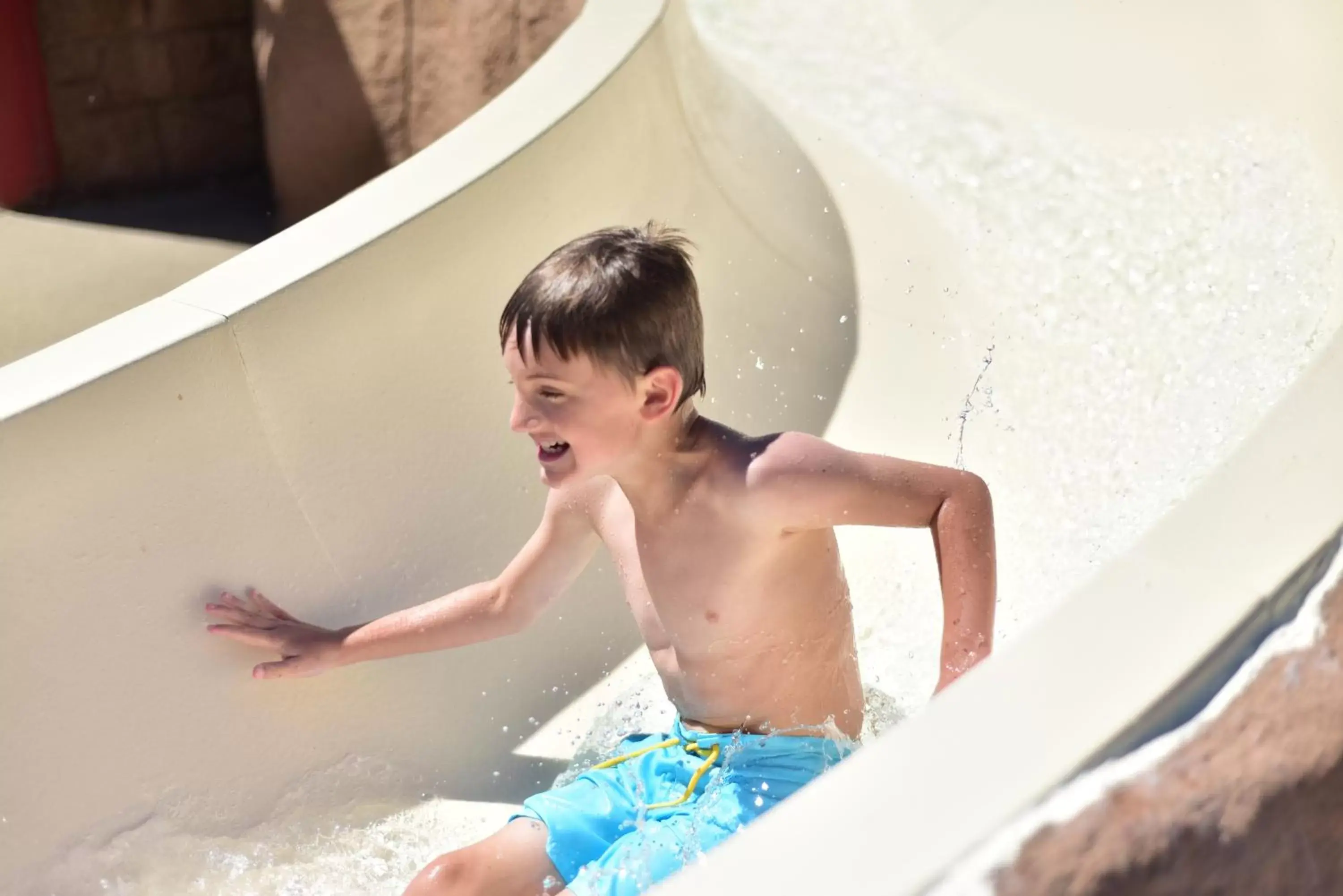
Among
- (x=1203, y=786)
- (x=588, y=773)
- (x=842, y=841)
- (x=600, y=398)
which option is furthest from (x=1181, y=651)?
(x=588, y=773)

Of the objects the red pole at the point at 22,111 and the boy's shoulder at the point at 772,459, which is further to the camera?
the red pole at the point at 22,111

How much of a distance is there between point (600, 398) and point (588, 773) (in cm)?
38

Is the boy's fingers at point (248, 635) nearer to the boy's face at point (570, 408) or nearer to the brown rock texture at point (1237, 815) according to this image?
the boy's face at point (570, 408)

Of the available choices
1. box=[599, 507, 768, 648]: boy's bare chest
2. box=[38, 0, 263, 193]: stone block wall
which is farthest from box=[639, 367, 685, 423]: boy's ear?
box=[38, 0, 263, 193]: stone block wall

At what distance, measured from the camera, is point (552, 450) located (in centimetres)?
131

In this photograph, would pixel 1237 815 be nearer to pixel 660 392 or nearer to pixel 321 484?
pixel 660 392

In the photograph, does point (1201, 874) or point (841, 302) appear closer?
point (1201, 874)

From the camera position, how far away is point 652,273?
1292 millimetres

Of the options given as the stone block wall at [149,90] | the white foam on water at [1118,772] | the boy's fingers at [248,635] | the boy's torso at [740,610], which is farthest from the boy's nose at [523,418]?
the stone block wall at [149,90]

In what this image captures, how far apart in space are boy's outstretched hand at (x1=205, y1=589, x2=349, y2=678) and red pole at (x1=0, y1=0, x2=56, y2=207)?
2.23 m

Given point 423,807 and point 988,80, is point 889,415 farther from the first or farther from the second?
point 423,807

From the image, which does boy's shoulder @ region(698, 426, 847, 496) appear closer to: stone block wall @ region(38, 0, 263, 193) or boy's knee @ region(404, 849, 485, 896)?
boy's knee @ region(404, 849, 485, 896)

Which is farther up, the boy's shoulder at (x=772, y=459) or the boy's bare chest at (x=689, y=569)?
the boy's shoulder at (x=772, y=459)

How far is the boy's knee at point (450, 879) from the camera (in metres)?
1.34
